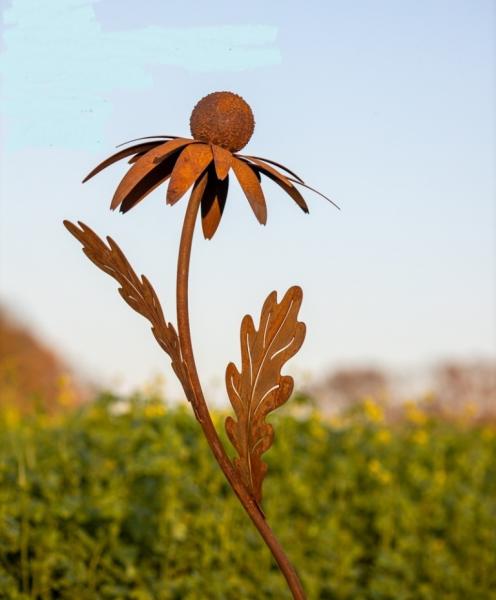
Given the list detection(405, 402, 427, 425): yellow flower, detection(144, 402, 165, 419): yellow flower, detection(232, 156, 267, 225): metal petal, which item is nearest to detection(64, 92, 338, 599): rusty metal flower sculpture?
detection(232, 156, 267, 225): metal petal

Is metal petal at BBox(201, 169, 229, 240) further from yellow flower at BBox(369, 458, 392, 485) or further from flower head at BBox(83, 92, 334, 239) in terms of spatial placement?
yellow flower at BBox(369, 458, 392, 485)

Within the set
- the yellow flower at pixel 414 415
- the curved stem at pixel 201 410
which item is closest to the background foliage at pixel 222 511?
the yellow flower at pixel 414 415

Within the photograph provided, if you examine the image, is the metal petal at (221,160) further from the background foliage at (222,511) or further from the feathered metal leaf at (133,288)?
the background foliage at (222,511)

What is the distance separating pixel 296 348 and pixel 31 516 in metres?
1.73

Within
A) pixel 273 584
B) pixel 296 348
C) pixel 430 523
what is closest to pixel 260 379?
pixel 296 348

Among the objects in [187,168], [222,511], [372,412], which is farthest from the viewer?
[372,412]

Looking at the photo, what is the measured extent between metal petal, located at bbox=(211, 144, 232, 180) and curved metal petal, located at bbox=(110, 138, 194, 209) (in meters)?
0.06

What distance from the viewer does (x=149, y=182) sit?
6.27 ft

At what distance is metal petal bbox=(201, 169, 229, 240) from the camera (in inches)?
77.3

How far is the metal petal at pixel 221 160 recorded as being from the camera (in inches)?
69.8

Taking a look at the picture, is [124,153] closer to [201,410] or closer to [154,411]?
[201,410]

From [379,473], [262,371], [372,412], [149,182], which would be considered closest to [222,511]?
[379,473]

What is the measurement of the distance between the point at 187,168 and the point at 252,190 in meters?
0.13

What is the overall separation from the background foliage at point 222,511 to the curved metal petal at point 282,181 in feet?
5.68
